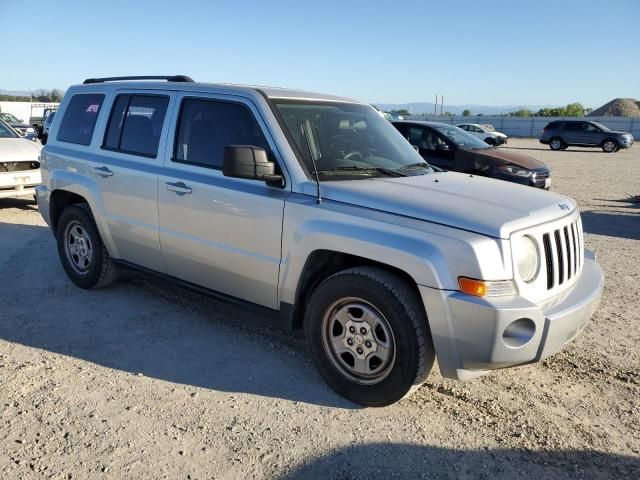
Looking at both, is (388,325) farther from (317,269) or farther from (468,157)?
(468,157)

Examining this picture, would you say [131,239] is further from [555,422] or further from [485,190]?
[555,422]

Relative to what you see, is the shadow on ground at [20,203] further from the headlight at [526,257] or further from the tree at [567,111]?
the tree at [567,111]

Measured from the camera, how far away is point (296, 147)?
154 inches

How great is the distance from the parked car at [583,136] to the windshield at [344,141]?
31.3m

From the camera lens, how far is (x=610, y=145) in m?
31.8

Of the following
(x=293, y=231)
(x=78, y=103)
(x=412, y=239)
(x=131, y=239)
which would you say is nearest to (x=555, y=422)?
(x=412, y=239)

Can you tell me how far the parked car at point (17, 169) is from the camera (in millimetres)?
9258

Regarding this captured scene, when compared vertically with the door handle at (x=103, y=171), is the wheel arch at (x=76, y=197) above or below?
below

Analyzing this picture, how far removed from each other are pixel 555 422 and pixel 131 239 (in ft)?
11.8

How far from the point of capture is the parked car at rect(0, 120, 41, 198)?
926 centimetres

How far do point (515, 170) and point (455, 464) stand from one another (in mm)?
8056

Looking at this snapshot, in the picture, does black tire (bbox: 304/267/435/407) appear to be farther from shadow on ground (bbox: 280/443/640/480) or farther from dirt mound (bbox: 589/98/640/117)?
dirt mound (bbox: 589/98/640/117)

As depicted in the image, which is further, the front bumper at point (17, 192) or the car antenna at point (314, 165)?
the front bumper at point (17, 192)

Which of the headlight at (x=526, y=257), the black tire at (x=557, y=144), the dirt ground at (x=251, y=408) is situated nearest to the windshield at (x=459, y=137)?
the dirt ground at (x=251, y=408)
